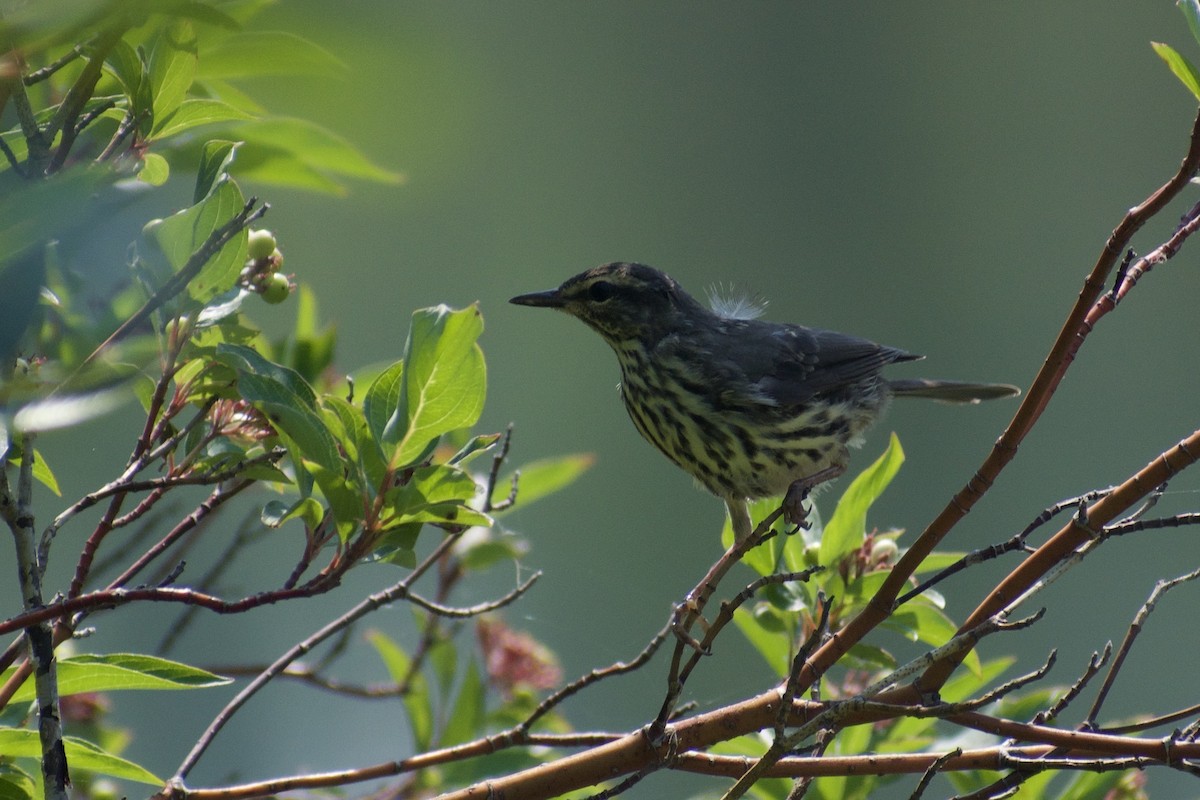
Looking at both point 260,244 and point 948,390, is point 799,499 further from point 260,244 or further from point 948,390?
point 948,390

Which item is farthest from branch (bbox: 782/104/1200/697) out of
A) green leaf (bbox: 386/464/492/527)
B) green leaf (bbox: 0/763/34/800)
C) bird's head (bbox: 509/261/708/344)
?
bird's head (bbox: 509/261/708/344)

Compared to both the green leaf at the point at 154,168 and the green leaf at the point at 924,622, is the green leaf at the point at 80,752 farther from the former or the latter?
the green leaf at the point at 924,622

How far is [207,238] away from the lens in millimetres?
1538

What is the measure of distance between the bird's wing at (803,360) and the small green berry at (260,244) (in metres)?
1.59

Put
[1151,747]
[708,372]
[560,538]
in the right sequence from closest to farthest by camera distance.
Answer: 1. [1151,747]
2. [708,372]
3. [560,538]

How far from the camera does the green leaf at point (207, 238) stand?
1.50 m

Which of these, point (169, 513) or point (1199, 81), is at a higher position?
point (1199, 81)

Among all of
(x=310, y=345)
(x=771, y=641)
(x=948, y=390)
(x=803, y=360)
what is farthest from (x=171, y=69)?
(x=948, y=390)

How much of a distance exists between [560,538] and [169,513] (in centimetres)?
534

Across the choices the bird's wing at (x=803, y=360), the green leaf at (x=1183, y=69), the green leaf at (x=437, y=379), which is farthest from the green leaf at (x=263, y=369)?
the bird's wing at (x=803, y=360)

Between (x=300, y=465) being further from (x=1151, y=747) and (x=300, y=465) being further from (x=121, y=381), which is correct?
(x=1151, y=747)

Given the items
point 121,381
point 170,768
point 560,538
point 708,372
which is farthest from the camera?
point 560,538

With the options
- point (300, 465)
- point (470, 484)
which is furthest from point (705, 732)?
point (300, 465)

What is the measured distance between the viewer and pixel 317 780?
65.1 inches
